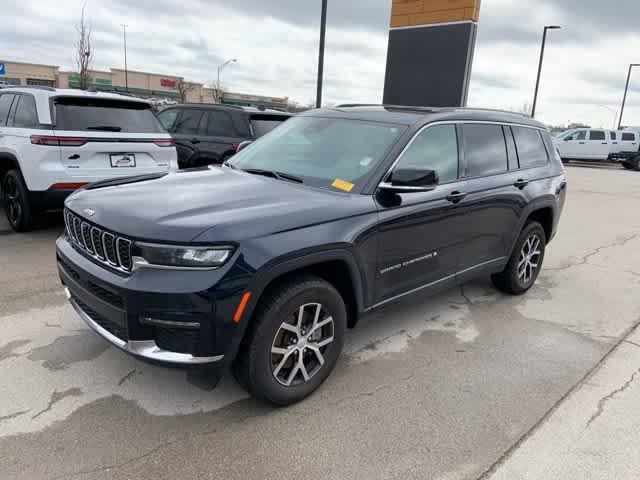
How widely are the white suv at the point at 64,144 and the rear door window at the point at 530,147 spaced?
167 inches

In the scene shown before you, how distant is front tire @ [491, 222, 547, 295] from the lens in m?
4.82

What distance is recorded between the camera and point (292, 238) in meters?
2.67

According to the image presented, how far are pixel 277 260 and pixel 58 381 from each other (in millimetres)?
1675

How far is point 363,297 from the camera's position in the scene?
3182 millimetres

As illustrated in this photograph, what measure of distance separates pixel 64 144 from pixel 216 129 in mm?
3369

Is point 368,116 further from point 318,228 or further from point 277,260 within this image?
point 277,260

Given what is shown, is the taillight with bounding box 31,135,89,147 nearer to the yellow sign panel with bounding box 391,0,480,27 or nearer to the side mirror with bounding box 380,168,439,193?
the side mirror with bounding box 380,168,439,193

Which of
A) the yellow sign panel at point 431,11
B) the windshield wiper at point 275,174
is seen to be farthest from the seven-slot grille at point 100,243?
the yellow sign panel at point 431,11

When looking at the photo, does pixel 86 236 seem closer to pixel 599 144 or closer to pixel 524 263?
pixel 524 263

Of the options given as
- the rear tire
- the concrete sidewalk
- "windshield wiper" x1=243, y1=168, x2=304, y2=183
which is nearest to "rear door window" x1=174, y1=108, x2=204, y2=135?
the rear tire

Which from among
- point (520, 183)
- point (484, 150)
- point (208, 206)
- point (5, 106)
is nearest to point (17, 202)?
point (5, 106)

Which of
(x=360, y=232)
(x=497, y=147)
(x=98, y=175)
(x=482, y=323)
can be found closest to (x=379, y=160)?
(x=360, y=232)

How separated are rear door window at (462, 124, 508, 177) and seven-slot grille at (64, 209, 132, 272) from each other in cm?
269

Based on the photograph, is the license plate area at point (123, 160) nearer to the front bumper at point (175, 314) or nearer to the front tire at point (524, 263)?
the front bumper at point (175, 314)
